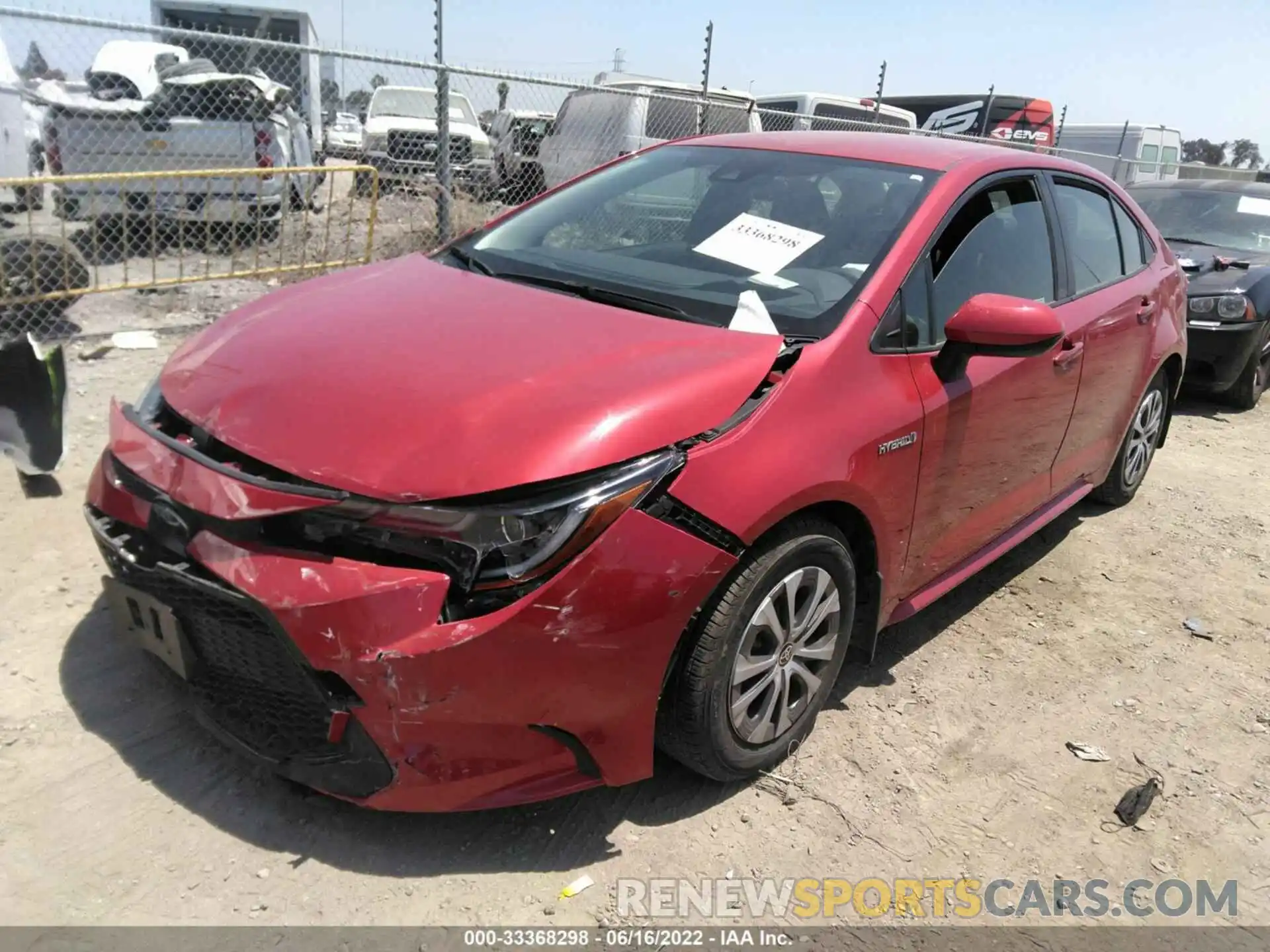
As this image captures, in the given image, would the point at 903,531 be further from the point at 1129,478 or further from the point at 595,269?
the point at 1129,478

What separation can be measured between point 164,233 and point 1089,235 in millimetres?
6637

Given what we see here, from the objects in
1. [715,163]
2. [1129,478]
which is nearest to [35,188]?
[715,163]

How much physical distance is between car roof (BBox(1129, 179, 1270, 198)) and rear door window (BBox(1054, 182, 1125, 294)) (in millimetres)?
5007

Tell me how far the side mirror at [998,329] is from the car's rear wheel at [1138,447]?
210 cm

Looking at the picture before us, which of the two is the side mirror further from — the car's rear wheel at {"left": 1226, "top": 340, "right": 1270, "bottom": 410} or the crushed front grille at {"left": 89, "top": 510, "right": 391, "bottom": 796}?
the car's rear wheel at {"left": 1226, "top": 340, "right": 1270, "bottom": 410}

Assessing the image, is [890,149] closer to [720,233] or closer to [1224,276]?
[720,233]

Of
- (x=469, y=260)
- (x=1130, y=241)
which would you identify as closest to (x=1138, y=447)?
(x=1130, y=241)

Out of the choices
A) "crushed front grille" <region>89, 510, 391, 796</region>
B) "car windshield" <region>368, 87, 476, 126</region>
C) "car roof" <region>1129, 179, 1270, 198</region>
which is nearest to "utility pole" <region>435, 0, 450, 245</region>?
"crushed front grille" <region>89, 510, 391, 796</region>

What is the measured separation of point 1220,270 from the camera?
695cm

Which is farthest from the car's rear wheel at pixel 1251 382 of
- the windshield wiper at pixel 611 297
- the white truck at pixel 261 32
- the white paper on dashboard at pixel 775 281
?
the white truck at pixel 261 32

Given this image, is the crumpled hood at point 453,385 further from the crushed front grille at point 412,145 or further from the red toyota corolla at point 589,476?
the crushed front grille at point 412,145

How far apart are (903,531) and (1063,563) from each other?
1851 mm

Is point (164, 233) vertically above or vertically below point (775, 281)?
below

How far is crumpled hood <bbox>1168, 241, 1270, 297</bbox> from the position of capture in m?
6.77
